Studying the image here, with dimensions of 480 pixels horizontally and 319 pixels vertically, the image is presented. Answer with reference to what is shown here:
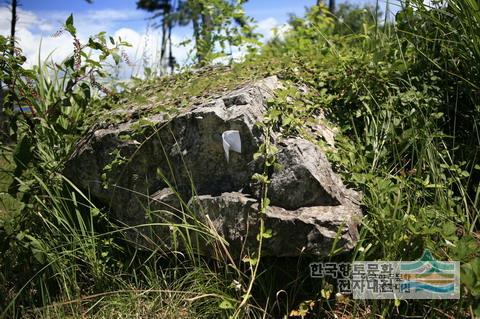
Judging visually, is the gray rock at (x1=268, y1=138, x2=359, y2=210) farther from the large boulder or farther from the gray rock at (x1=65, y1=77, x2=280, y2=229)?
the gray rock at (x1=65, y1=77, x2=280, y2=229)

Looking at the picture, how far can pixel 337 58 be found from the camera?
2871mm

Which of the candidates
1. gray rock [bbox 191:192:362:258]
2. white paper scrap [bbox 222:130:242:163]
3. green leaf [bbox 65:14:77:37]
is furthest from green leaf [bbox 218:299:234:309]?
green leaf [bbox 65:14:77:37]

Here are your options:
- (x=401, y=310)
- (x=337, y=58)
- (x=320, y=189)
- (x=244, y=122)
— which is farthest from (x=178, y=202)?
(x=337, y=58)

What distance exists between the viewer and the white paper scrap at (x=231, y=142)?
2.27 metres

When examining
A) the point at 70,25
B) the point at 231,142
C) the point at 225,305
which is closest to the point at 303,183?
the point at 231,142

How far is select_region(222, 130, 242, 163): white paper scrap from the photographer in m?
2.27

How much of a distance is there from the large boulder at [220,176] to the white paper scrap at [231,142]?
0.02m

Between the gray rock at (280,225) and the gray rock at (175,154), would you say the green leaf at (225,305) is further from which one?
the gray rock at (175,154)

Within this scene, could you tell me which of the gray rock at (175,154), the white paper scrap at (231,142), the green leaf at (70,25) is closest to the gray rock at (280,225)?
the gray rock at (175,154)

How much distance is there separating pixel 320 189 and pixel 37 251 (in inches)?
57.8

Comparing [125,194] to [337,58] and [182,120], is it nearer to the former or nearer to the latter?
[182,120]

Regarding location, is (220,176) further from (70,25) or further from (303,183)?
(70,25)

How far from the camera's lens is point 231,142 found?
7.47 feet

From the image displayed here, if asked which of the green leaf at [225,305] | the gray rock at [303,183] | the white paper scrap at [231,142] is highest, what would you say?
the white paper scrap at [231,142]
